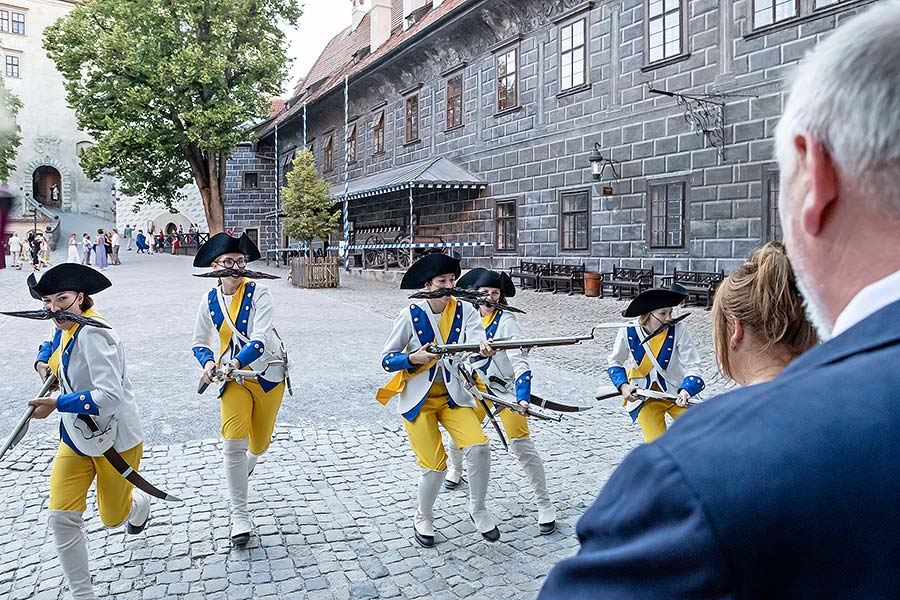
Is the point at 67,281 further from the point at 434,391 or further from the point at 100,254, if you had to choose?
the point at 100,254

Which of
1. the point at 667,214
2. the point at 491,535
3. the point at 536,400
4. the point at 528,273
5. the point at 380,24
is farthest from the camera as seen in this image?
the point at 380,24

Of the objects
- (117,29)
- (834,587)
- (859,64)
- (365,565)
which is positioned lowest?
(365,565)

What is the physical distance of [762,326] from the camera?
219 centimetres

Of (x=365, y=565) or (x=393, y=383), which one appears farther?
(x=393, y=383)

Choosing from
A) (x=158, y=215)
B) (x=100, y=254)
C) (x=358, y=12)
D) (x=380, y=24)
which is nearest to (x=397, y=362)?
(x=380, y=24)

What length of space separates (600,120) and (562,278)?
3.93 m

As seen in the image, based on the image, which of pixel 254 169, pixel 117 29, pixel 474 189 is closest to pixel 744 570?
pixel 474 189

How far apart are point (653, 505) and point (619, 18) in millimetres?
18357

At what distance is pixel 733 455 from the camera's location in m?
0.79

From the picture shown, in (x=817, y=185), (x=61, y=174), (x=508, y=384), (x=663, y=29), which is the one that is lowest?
(x=508, y=384)

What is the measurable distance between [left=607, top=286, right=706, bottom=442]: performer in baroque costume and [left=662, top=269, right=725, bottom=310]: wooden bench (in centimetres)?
966

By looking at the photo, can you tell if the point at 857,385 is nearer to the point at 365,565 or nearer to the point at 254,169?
the point at 365,565

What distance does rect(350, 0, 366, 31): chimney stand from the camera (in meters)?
37.7

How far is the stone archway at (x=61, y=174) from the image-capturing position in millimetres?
55094
